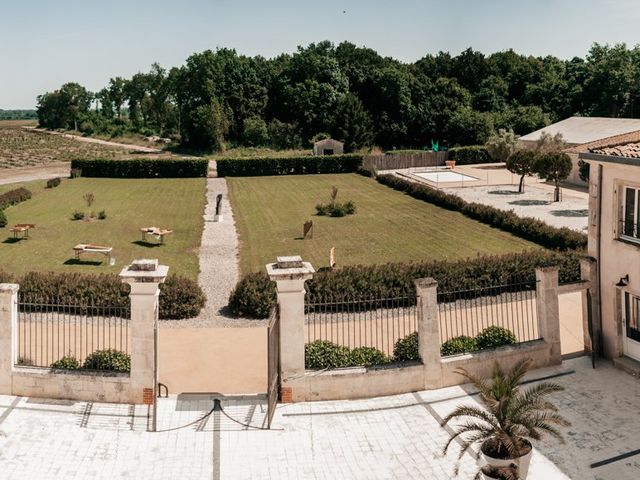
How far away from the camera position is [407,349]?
15.5 metres

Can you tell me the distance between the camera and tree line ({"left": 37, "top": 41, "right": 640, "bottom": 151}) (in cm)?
7738

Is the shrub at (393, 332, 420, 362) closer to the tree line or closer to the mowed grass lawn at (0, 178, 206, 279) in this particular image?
the mowed grass lawn at (0, 178, 206, 279)

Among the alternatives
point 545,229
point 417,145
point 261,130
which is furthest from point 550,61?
point 545,229

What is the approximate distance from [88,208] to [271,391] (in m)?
33.3

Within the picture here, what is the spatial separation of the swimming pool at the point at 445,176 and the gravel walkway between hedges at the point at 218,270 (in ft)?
64.5

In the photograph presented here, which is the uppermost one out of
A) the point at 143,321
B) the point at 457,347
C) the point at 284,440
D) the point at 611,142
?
the point at 611,142

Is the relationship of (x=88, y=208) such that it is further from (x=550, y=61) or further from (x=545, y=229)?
(x=550, y=61)

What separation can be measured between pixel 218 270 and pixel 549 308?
48.6 feet

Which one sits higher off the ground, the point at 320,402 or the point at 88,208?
the point at 88,208

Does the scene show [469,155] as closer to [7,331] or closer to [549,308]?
[549,308]

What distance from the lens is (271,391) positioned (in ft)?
43.3

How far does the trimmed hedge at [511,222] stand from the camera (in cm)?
2923

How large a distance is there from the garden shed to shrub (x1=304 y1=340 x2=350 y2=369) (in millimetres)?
56080

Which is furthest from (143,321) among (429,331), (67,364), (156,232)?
(156,232)
